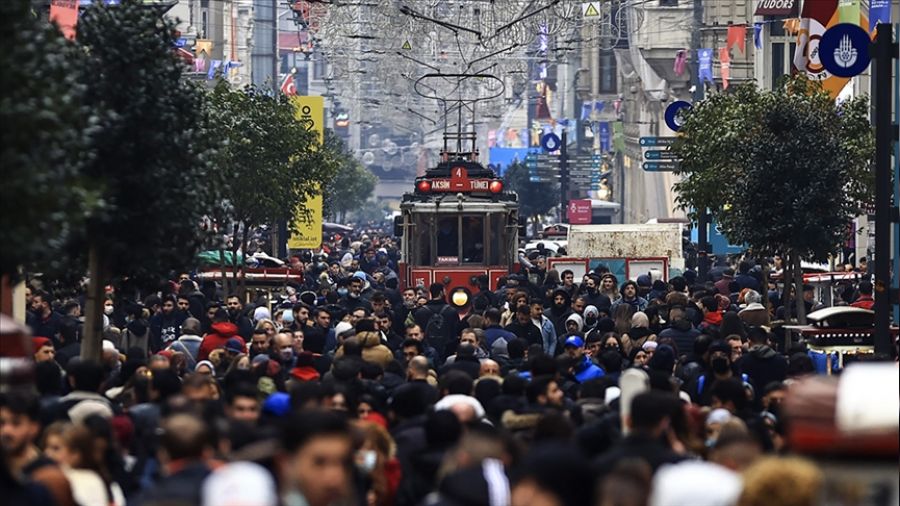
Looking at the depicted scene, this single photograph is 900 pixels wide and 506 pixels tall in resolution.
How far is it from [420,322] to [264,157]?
521 inches

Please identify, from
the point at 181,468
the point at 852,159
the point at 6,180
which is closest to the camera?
the point at 181,468

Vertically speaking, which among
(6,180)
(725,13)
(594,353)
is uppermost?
(725,13)

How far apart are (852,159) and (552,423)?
64.2 ft

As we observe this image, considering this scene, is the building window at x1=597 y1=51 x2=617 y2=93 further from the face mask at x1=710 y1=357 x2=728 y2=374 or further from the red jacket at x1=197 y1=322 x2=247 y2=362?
the face mask at x1=710 y1=357 x2=728 y2=374

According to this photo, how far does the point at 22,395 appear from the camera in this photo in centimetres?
1132

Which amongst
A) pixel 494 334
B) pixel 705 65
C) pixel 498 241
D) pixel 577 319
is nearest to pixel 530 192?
pixel 705 65

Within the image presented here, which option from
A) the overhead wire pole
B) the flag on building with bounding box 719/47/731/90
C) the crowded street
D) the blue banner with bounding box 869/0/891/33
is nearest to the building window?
the overhead wire pole

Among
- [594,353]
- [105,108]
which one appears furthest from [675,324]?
[105,108]

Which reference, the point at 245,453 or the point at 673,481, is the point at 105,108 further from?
the point at 673,481

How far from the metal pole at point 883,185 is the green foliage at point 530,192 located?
271 feet

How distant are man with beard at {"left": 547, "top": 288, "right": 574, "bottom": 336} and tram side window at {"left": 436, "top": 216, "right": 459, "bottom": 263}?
12779 mm

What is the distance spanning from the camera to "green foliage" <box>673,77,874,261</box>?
29734 mm

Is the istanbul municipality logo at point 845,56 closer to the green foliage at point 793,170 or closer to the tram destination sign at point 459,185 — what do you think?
the green foliage at point 793,170

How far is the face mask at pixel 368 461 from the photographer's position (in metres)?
11.7
